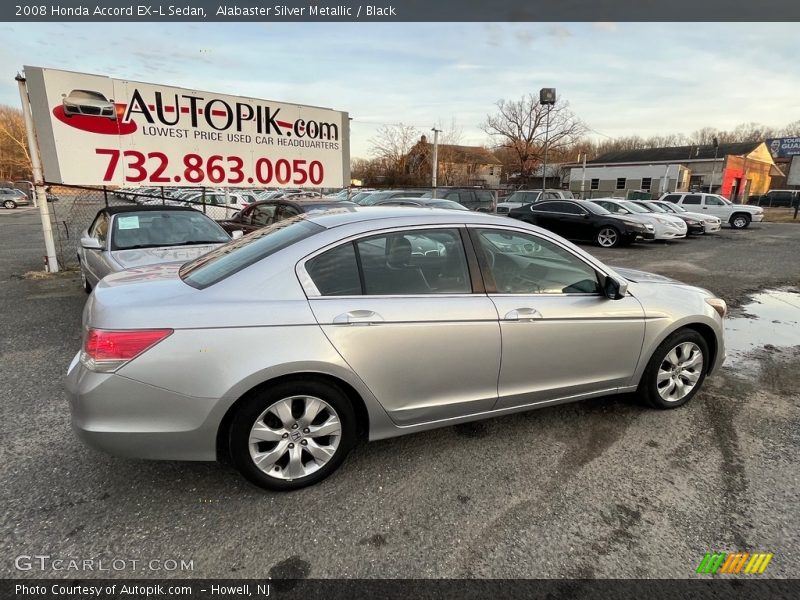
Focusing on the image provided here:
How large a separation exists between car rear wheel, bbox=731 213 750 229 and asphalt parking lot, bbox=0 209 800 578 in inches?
942

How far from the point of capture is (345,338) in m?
2.53

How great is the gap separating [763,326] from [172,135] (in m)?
10.1

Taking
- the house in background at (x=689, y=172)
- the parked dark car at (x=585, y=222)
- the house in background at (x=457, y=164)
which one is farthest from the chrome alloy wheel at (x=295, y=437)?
the house in background at (x=457, y=164)

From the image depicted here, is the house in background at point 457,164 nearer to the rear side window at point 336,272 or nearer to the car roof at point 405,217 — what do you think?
the car roof at point 405,217

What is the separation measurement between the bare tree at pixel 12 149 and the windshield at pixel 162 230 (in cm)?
5814

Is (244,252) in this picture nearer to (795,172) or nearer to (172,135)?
(172,135)

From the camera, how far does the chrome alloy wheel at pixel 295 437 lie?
2.52 meters

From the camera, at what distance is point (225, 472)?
112 inches

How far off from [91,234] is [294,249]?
612cm

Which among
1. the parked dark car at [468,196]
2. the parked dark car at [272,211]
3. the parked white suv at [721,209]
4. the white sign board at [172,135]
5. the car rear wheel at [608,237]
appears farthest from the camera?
the parked white suv at [721,209]

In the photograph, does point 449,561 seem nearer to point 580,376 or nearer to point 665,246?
point 580,376

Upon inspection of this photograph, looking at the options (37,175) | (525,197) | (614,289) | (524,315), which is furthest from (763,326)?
(525,197)

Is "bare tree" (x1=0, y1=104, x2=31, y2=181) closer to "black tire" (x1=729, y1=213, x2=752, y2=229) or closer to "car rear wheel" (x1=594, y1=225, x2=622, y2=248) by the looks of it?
"car rear wheel" (x1=594, y1=225, x2=622, y2=248)

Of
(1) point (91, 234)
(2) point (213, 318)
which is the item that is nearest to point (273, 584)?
(2) point (213, 318)
